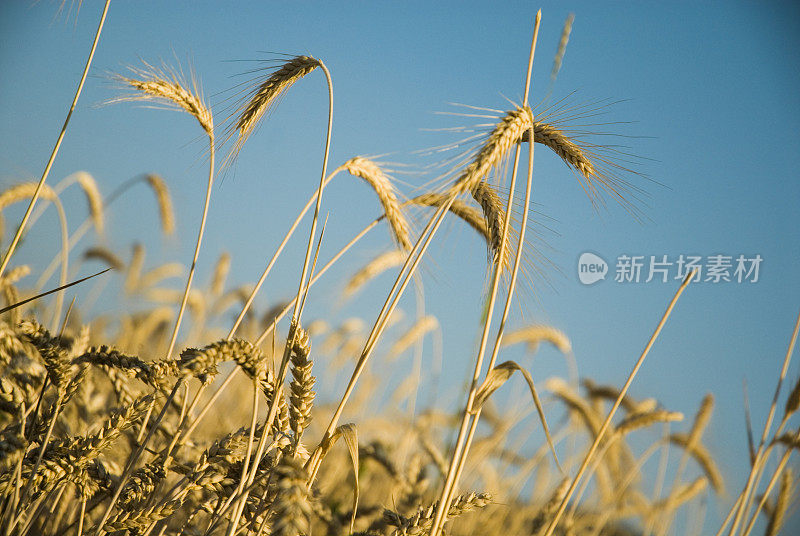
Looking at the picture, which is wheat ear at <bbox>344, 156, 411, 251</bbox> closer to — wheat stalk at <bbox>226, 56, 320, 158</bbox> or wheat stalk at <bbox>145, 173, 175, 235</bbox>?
wheat stalk at <bbox>226, 56, 320, 158</bbox>

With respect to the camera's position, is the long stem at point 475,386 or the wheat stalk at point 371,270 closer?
the long stem at point 475,386

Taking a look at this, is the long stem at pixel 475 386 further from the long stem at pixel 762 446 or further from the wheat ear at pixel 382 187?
the long stem at pixel 762 446

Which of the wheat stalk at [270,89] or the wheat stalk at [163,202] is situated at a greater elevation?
the wheat stalk at [270,89]

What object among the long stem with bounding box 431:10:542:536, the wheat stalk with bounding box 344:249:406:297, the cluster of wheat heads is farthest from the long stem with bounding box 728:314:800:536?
the wheat stalk with bounding box 344:249:406:297

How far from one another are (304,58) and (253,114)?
0.27 meters

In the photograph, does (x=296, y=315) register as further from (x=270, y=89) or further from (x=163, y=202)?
(x=163, y=202)

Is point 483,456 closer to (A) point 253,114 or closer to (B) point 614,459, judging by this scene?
(B) point 614,459

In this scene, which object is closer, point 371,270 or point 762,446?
point 762,446

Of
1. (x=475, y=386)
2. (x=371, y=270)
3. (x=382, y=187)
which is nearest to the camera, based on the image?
(x=475, y=386)

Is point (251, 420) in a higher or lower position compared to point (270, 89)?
lower

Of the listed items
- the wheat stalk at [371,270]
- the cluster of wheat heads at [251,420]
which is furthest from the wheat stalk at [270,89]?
the wheat stalk at [371,270]

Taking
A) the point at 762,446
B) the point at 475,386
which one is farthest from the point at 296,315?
the point at 762,446

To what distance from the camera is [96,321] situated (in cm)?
604

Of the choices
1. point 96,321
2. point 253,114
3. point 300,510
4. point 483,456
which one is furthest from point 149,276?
point 300,510
